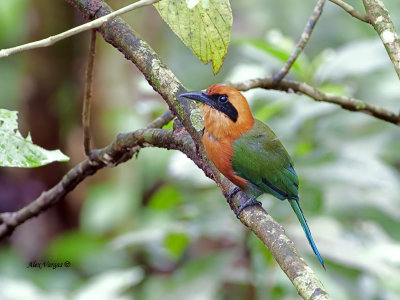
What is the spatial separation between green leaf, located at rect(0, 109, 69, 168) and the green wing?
0.91m

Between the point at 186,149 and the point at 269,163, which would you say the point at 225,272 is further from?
the point at 186,149

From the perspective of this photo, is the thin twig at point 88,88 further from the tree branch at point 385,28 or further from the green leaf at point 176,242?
the green leaf at point 176,242

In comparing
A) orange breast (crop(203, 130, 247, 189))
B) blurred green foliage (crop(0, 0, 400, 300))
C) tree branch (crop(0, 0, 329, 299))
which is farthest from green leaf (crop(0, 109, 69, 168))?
blurred green foliage (crop(0, 0, 400, 300))

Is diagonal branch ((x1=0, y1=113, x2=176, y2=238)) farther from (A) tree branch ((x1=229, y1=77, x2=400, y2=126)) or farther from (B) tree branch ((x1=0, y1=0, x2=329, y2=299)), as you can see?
(A) tree branch ((x1=229, y1=77, x2=400, y2=126))

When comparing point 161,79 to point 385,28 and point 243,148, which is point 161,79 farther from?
point 243,148

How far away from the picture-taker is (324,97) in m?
1.87

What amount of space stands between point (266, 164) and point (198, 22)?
0.87 m

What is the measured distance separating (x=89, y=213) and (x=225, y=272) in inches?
96.9

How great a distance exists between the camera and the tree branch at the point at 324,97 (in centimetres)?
186

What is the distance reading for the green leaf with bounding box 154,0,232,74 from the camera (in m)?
1.36

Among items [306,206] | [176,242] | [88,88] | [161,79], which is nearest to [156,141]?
[161,79]

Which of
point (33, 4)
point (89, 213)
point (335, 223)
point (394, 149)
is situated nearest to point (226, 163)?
point (335, 223)

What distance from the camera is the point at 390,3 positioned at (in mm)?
4984

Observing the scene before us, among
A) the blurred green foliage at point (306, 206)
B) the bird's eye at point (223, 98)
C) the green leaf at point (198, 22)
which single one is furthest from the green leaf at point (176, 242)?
the green leaf at point (198, 22)
